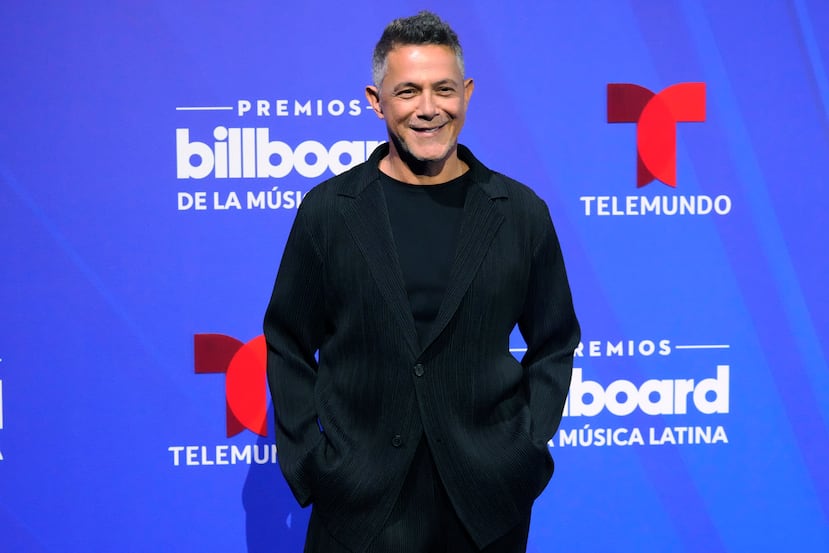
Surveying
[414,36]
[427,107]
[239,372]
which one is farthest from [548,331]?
[239,372]

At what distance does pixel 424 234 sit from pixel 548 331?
335 millimetres

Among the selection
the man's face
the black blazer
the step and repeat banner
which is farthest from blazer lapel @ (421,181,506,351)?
the step and repeat banner

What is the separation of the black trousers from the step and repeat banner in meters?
1.11

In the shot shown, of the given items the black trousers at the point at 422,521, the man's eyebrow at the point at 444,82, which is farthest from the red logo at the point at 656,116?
the black trousers at the point at 422,521

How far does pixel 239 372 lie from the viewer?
9.02 ft

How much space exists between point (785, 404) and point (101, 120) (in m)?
2.18

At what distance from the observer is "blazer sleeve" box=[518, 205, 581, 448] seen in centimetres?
183

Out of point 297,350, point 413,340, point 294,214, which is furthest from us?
point 294,214

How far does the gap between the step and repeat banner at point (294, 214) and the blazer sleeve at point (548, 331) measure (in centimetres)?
92

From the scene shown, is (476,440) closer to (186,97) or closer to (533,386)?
(533,386)

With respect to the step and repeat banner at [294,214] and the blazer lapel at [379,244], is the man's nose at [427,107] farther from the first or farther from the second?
the step and repeat banner at [294,214]

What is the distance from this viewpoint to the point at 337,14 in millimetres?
2670

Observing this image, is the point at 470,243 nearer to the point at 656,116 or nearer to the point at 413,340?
the point at 413,340

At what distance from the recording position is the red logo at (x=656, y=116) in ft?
9.05
